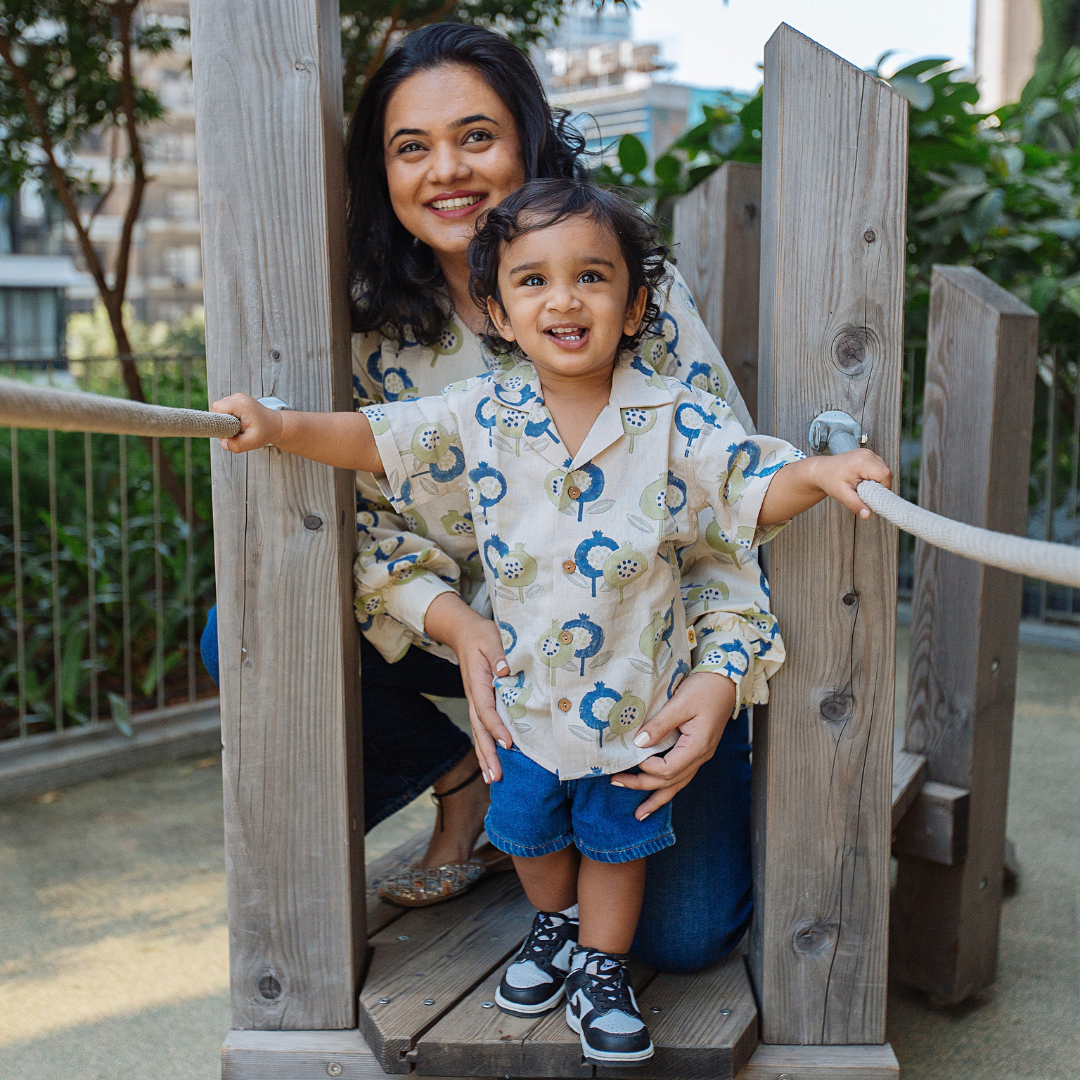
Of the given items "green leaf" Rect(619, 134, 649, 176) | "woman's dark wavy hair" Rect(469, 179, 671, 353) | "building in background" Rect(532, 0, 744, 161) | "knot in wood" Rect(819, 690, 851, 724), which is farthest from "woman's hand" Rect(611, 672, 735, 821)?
"building in background" Rect(532, 0, 744, 161)

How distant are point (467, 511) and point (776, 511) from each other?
20.3 inches

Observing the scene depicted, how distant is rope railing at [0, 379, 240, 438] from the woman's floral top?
414mm

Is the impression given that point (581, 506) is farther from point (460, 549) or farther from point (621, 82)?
point (621, 82)

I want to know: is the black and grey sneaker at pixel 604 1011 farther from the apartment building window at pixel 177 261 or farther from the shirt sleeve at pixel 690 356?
the apartment building window at pixel 177 261

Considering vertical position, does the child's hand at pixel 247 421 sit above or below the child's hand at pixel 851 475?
above

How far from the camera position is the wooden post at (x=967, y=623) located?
1926 mm

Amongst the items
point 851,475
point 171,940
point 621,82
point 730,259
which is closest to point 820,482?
point 851,475

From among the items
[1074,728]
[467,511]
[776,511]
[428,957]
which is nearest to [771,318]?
[776,511]

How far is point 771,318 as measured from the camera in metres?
1.40

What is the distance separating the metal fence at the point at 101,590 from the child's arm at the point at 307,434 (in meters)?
2.23

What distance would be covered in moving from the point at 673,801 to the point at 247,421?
2.81ft

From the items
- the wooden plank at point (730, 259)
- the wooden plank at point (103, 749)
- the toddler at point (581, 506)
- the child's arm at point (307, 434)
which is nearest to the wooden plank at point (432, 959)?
the toddler at point (581, 506)

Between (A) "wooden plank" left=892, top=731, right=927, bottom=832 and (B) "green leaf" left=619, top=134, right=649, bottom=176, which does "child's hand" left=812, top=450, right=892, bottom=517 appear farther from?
(B) "green leaf" left=619, top=134, right=649, bottom=176

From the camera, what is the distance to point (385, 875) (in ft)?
5.90
